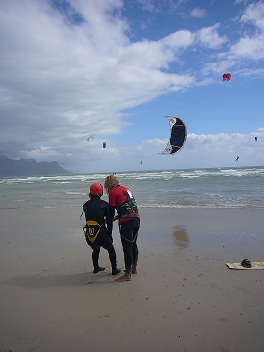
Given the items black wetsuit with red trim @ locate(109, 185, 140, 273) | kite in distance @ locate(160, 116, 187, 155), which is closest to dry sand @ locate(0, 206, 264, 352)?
black wetsuit with red trim @ locate(109, 185, 140, 273)

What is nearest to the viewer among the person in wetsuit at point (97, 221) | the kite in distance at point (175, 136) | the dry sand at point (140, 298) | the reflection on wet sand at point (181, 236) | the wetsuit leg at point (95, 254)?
the dry sand at point (140, 298)

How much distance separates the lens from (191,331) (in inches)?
110

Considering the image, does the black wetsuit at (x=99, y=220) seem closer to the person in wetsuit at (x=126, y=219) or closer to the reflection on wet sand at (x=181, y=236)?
the person in wetsuit at (x=126, y=219)

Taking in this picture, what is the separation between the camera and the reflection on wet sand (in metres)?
6.03

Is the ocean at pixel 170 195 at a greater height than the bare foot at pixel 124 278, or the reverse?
the bare foot at pixel 124 278

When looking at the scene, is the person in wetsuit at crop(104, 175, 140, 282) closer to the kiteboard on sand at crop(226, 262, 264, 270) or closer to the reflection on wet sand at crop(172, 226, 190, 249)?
the kiteboard on sand at crop(226, 262, 264, 270)

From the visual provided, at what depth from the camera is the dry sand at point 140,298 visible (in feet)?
8.82

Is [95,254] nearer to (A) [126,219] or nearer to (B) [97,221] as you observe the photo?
(B) [97,221]

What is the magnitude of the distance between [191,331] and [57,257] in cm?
337

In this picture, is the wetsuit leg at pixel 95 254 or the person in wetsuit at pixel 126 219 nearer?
the person in wetsuit at pixel 126 219

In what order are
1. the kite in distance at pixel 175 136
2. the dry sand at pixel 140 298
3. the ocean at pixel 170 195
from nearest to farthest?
the dry sand at pixel 140 298 → the kite in distance at pixel 175 136 → the ocean at pixel 170 195

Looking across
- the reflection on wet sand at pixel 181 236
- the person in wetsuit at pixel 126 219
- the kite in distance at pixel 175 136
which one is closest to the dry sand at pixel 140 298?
the reflection on wet sand at pixel 181 236

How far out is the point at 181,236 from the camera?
22.1ft

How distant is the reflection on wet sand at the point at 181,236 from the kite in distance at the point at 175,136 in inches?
86.6
